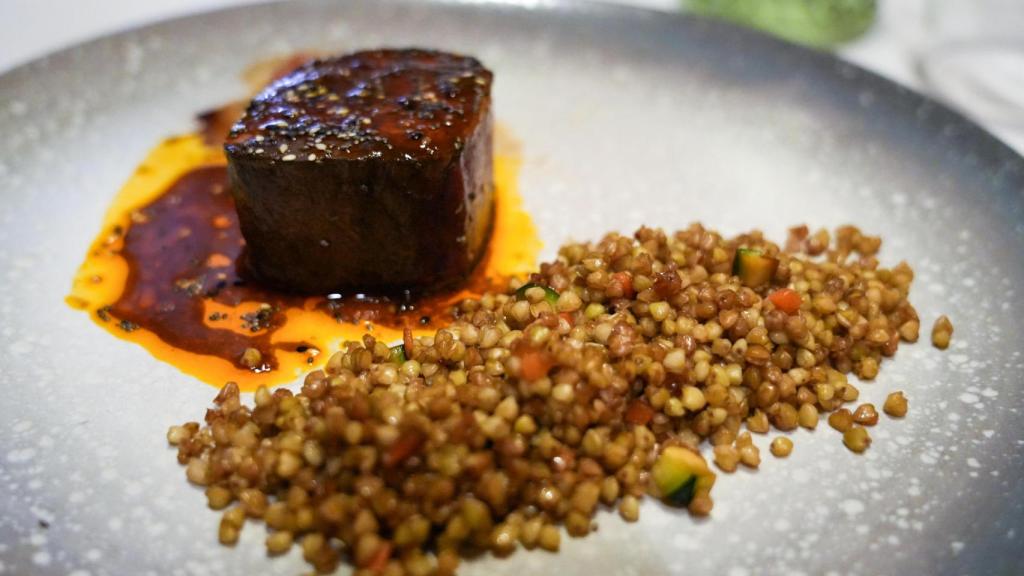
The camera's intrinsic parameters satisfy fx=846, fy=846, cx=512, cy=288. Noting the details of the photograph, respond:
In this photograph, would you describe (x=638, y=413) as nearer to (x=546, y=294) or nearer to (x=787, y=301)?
(x=546, y=294)

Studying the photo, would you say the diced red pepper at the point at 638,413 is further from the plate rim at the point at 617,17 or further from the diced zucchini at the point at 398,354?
the plate rim at the point at 617,17

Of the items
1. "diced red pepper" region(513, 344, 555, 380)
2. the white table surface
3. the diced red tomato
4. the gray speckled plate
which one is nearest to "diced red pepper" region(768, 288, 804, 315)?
the gray speckled plate

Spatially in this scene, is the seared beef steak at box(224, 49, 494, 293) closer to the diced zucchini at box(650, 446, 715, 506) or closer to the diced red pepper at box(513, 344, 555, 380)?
the diced red pepper at box(513, 344, 555, 380)

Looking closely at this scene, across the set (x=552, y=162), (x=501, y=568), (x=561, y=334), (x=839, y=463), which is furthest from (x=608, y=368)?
(x=552, y=162)

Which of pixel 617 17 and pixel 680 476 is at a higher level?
pixel 617 17

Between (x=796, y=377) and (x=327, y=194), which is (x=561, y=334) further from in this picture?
(x=327, y=194)

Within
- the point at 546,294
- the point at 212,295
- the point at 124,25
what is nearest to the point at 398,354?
the point at 546,294
